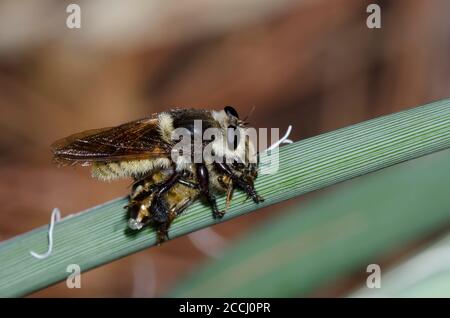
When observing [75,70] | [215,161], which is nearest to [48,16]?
[75,70]

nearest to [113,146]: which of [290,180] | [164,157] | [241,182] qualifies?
[164,157]

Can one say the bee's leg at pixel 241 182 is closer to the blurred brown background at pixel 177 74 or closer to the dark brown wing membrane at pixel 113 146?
the dark brown wing membrane at pixel 113 146

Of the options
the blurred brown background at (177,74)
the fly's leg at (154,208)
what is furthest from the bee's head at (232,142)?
the blurred brown background at (177,74)

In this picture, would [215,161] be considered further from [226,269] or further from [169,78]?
[169,78]

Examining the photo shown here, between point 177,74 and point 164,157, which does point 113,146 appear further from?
point 177,74

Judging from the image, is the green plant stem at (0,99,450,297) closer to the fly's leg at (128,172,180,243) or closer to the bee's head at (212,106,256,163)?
the fly's leg at (128,172,180,243)
